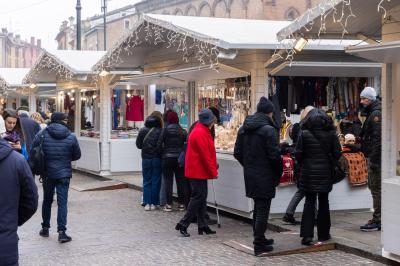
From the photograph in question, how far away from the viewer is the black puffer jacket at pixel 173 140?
36.0ft

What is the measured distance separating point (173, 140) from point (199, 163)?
1970 mm

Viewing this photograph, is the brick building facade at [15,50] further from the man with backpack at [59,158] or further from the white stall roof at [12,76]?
the man with backpack at [59,158]

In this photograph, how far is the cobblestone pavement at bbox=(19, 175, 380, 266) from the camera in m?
7.80

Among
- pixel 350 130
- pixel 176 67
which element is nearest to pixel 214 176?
pixel 350 130

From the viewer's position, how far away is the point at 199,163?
Result: 911 cm

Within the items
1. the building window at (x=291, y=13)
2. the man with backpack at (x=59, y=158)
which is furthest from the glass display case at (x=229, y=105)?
the building window at (x=291, y=13)

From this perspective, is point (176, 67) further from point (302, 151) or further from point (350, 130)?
point (302, 151)

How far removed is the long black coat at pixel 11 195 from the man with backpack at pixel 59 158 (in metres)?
4.44

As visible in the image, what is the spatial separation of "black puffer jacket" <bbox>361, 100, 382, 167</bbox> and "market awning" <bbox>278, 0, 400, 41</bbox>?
1.07 m

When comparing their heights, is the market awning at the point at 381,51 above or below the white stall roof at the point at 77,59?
below

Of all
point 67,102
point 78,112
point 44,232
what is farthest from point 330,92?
point 67,102

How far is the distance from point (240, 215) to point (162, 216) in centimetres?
141

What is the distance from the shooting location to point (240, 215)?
409 inches

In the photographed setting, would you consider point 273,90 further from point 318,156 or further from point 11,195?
point 11,195
